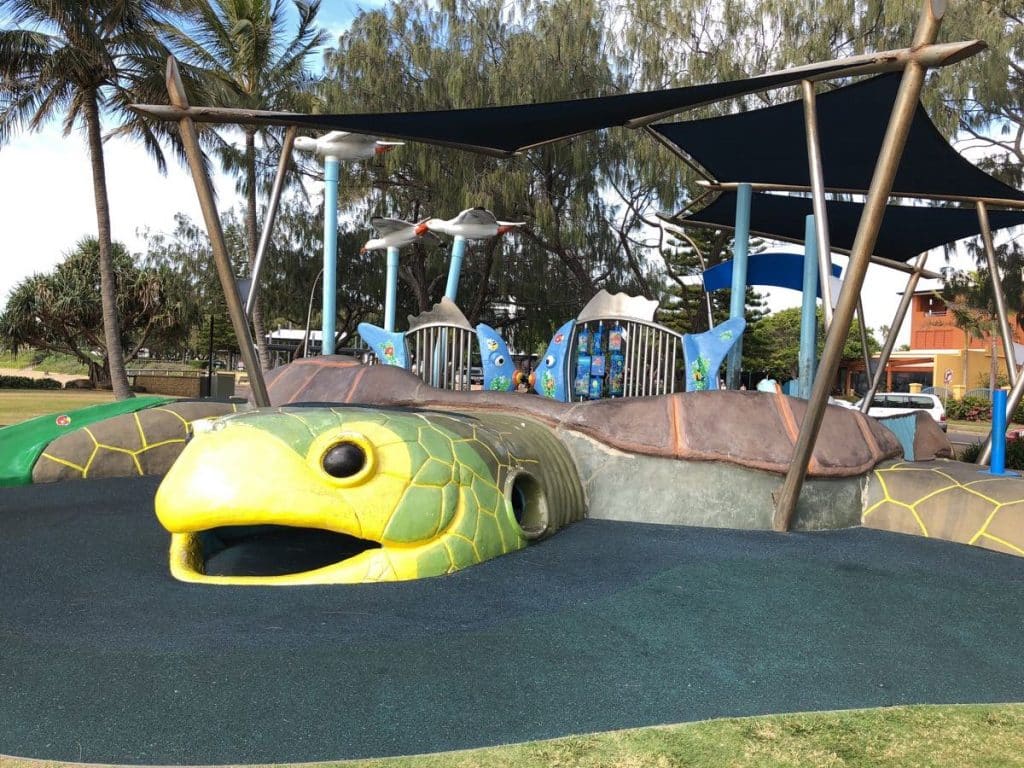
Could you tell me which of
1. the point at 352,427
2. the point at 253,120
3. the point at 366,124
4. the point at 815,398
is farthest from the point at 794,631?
the point at 253,120

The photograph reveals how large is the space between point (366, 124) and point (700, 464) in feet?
10.9

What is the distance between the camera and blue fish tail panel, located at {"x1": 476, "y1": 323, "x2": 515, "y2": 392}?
8539 millimetres

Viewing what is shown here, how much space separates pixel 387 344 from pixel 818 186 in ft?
15.7

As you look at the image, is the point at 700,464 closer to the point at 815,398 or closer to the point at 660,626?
the point at 815,398

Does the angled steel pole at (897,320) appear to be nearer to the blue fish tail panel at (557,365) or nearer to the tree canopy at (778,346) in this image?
the blue fish tail panel at (557,365)

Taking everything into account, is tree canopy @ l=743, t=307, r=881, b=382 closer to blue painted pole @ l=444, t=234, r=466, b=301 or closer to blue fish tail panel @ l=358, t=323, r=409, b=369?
blue painted pole @ l=444, t=234, r=466, b=301

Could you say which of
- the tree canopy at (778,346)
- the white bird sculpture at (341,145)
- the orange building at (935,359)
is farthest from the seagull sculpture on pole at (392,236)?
the orange building at (935,359)

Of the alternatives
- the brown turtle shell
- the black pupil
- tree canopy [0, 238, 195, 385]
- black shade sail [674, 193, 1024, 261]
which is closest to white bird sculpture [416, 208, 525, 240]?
black shade sail [674, 193, 1024, 261]

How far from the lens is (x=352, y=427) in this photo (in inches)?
154

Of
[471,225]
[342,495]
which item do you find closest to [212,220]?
[342,495]

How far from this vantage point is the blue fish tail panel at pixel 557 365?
8.05 meters

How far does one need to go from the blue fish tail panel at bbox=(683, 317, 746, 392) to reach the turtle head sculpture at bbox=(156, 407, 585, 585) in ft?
11.2

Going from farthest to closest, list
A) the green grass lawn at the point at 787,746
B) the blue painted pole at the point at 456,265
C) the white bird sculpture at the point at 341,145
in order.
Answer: the blue painted pole at the point at 456,265 < the white bird sculpture at the point at 341,145 < the green grass lawn at the point at 787,746

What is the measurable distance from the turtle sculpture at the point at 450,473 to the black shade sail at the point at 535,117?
1.98 m
